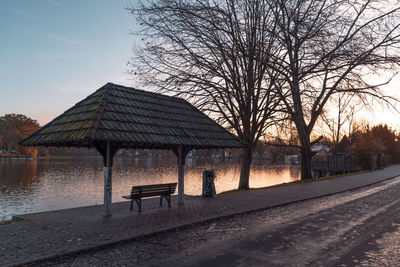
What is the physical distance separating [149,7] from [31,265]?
45.1ft

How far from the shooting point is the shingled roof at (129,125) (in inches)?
393

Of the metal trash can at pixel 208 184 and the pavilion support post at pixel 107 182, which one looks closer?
the pavilion support post at pixel 107 182

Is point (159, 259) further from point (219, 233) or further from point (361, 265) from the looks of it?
point (361, 265)

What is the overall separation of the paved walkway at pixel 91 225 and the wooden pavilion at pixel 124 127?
45.7 inches

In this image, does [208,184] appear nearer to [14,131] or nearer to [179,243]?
[179,243]

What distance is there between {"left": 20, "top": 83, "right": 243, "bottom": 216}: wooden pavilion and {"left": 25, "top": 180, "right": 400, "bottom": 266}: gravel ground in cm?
339

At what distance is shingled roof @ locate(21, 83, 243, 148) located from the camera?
999 cm

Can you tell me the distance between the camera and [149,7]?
16.2 m

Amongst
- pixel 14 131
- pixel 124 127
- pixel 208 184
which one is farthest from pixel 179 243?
pixel 14 131

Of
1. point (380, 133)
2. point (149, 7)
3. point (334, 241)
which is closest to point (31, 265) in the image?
point (334, 241)

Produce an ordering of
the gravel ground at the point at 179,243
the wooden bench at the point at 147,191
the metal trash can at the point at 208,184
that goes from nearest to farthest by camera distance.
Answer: the gravel ground at the point at 179,243 < the wooden bench at the point at 147,191 < the metal trash can at the point at 208,184

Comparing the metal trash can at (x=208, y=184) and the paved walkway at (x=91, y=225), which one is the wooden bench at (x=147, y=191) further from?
the metal trash can at (x=208, y=184)

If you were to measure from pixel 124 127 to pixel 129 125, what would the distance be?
35 centimetres

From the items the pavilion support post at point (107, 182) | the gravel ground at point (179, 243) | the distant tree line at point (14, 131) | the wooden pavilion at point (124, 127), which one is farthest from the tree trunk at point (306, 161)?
the distant tree line at point (14, 131)
